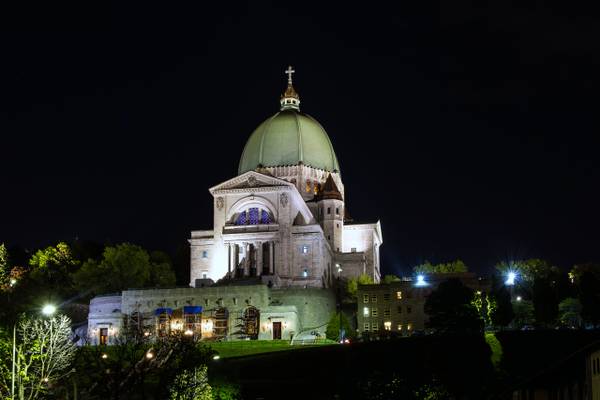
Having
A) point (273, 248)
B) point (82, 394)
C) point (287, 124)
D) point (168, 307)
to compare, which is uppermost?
point (287, 124)

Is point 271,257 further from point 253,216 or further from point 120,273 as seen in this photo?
point 120,273

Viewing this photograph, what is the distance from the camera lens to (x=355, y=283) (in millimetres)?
126062

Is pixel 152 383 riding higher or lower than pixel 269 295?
lower

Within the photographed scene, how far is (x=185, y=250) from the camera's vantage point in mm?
147125

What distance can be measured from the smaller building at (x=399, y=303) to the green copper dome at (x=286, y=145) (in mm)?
33821

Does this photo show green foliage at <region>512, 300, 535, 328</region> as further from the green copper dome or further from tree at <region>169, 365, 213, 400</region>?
tree at <region>169, 365, 213, 400</region>

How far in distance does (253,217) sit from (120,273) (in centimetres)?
1836

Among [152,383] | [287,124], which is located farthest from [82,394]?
[287,124]

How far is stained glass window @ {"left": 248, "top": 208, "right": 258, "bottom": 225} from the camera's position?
119125 mm

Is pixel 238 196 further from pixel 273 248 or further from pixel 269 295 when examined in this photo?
pixel 269 295

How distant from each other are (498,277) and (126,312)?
4194 cm

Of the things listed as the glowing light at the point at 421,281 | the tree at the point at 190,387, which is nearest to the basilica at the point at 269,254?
the glowing light at the point at 421,281

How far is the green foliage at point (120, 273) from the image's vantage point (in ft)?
391

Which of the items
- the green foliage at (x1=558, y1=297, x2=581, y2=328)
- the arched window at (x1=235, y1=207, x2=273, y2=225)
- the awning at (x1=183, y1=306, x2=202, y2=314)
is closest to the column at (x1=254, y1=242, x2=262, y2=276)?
the arched window at (x1=235, y1=207, x2=273, y2=225)
